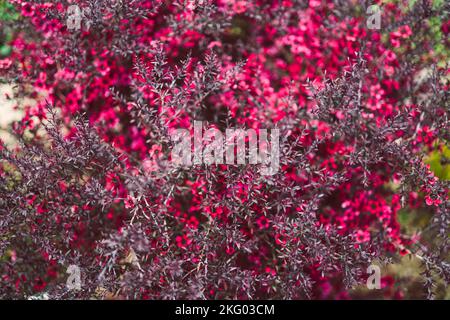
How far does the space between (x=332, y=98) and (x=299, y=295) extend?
6.16 feet

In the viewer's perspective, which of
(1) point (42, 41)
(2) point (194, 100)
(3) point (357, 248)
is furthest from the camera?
(1) point (42, 41)

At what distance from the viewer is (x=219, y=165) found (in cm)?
338

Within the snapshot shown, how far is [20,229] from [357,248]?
117 inches

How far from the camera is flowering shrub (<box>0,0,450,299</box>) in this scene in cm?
→ 317

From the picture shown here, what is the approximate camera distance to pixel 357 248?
10.7 feet

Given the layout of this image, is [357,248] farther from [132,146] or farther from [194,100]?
[132,146]

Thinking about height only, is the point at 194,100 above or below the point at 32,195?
above

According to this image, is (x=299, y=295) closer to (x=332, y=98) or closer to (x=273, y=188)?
(x=273, y=188)

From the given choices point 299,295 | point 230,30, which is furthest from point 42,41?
point 299,295


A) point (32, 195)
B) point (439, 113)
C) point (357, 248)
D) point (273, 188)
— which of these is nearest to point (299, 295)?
point (357, 248)

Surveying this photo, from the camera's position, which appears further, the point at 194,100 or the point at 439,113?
the point at 439,113

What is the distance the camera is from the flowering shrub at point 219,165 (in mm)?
3170

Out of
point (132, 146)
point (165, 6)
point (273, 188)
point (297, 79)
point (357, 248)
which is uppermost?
point (165, 6)

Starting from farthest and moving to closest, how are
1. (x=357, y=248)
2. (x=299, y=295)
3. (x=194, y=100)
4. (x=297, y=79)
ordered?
(x=297, y=79)
(x=299, y=295)
(x=194, y=100)
(x=357, y=248)
